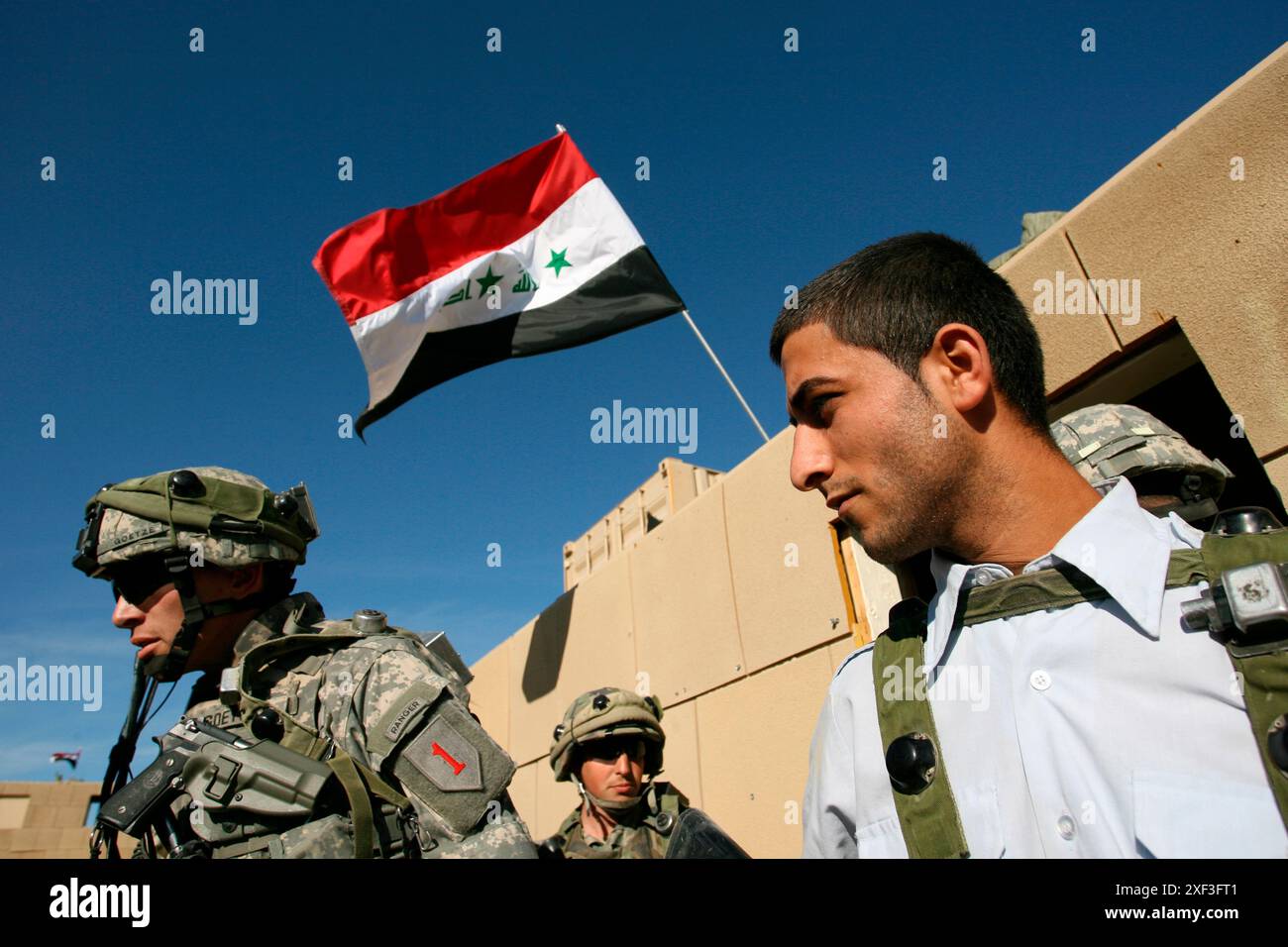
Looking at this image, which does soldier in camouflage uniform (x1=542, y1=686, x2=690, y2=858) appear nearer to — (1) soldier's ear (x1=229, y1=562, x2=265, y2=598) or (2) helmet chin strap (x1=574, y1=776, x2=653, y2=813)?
(2) helmet chin strap (x1=574, y1=776, x2=653, y2=813)

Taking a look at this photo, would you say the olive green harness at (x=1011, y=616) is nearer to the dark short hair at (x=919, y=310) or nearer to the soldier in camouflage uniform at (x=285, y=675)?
the dark short hair at (x=919, y=310)

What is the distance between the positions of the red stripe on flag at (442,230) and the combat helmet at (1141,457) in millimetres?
4503

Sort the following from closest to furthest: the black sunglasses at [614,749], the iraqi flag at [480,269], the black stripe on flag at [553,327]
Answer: the black sunglasses at [614,749] → the black stripe on flag at [553,327] → the iraqi flag at [480,269]

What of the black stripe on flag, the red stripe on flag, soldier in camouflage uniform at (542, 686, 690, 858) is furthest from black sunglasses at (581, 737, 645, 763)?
the red stripe on flag

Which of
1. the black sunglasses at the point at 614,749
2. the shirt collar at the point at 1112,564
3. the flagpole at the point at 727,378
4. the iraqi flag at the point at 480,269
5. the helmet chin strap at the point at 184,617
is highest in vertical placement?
the iraqi flag at the point at 480,269

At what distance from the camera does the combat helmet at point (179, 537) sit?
282 centimetres

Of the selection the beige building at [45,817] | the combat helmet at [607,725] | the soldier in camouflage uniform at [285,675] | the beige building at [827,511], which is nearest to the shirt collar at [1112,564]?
the soldier in camouflage uniform at [285,675]

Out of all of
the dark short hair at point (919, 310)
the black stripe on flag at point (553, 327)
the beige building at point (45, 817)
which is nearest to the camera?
the dark short hair at point (919, 310)

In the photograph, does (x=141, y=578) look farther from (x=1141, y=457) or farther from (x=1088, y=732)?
(x=1141, y=457)

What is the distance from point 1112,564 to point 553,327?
16.9ft

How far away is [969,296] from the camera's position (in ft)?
4.16

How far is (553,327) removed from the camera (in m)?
5.84

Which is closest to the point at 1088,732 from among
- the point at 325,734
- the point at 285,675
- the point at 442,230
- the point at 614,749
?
the point at 325,734

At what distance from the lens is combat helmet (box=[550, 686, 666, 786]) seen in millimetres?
4312
